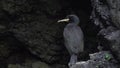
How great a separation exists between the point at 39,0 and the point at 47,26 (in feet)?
2.36

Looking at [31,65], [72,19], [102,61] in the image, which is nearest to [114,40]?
[102,61]

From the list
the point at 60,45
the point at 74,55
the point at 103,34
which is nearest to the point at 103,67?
the point at 103,34

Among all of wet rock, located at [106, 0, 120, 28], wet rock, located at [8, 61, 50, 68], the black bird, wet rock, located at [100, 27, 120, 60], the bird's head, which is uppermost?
wet rock, located at [106, 0, 120, 28]

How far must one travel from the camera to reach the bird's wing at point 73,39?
30.6 feet

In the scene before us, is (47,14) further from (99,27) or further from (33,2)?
(99,27)

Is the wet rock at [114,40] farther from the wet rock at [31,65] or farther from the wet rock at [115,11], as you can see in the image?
the wet rock at [31,65]

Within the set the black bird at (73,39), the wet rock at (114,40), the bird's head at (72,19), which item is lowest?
the black bird at (73,39)

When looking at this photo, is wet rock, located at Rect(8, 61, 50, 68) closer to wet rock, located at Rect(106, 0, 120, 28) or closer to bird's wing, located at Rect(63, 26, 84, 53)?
bird's wing, located at Rect(63, 26, 84, 53)

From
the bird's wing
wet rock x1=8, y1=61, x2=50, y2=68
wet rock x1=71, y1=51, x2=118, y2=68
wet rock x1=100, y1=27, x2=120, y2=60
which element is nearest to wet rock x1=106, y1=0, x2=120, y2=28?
wet rock x1=100, y1=27, x2=120, y2=60

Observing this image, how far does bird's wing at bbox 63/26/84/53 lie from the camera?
931 centimetres

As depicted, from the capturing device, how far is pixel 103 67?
767 cm

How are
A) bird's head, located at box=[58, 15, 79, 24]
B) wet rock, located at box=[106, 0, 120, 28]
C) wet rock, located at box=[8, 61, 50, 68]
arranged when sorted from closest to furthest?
wet rock, located at box=[106, 0, 120, 28], bird's head, located at box=[58, 15, 79, 24], wet rock, located at box=[8, 61, 50, 68]

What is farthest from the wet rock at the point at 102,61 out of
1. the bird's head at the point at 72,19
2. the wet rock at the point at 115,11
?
the bird's head at the point at 72,19

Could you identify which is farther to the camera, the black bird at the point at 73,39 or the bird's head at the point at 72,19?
the bird's head at the point at 72,19
